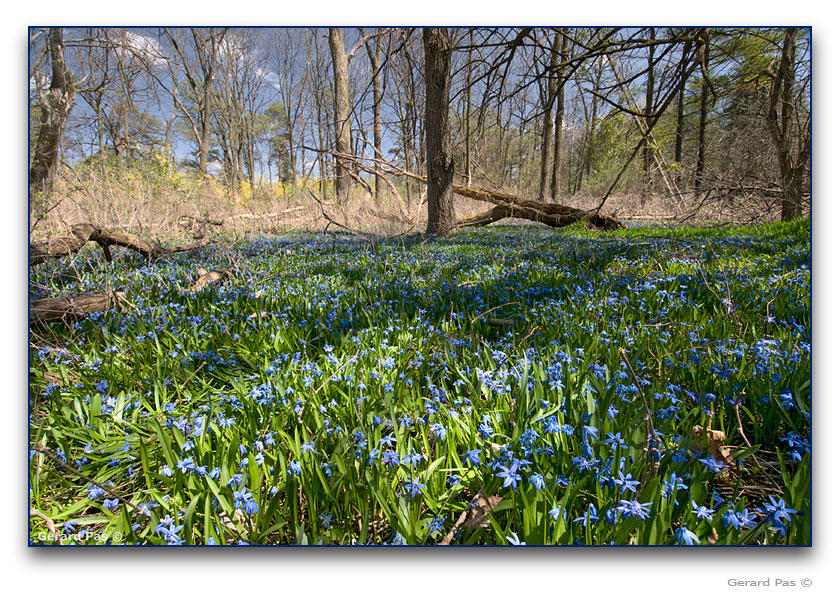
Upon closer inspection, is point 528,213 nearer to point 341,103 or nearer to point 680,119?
point 680,119

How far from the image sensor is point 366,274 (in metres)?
4.09

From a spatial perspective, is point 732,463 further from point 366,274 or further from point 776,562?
point 366,274

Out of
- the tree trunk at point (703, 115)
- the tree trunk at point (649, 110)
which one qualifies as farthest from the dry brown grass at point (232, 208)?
the tree trunk at point (649, 110)

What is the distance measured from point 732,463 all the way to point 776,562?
0.27 meters

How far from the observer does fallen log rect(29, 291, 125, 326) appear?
2.51m

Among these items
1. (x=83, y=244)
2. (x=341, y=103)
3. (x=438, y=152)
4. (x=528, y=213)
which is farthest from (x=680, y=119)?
(x=341, y=103)

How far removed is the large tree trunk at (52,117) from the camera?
241 centimetres

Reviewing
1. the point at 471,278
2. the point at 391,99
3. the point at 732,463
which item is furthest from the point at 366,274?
the point at 391,99

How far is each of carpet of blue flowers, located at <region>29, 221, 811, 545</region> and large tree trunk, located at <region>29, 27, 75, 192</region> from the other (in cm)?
94

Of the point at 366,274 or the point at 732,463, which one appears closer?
the point at 732,463

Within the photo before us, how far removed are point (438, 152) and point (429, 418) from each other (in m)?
7.55

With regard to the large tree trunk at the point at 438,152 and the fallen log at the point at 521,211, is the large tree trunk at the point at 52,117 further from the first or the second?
the fallen log at the point at 521,211

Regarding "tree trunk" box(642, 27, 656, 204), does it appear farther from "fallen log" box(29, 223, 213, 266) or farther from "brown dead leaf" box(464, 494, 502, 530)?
"fallen log" box(29, 223, 213, 266)

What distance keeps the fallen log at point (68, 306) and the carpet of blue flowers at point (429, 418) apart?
4.1 inches
